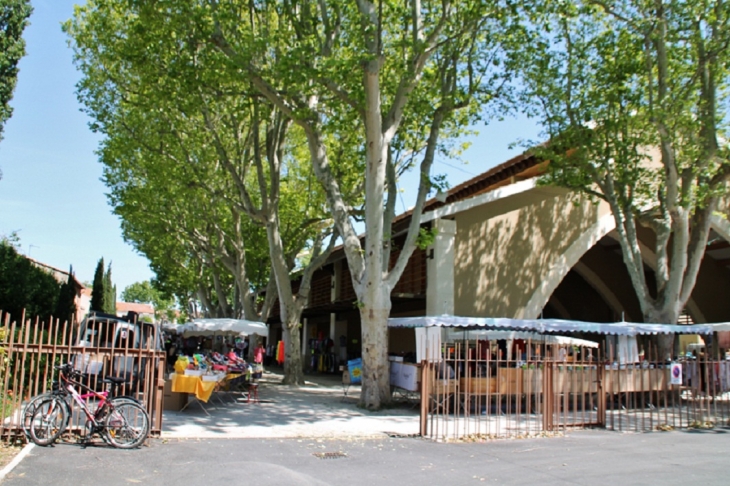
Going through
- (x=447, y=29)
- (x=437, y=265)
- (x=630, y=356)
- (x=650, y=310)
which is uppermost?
(x=447, y=29)

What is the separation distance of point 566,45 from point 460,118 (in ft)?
10.6

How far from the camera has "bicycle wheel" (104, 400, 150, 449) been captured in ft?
27.8

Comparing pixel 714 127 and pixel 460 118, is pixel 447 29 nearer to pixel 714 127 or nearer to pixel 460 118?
pixel 460 118

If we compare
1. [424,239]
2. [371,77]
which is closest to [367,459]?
[424,239]

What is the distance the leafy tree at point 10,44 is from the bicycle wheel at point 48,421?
9.18 m

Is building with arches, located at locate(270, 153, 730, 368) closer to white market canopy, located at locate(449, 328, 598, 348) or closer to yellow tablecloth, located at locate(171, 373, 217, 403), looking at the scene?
white market canopy, located at locate(449, 328, 598, 348)

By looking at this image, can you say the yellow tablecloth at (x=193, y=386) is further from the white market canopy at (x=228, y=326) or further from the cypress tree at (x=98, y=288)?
the cypress tree at (x=98, y=288)

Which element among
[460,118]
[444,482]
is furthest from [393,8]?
[444,482]

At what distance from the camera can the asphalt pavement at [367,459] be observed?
23.5 ft

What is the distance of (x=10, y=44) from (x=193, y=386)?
30.9 feet

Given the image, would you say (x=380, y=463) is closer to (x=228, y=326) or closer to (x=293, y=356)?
(x=228, y=326)

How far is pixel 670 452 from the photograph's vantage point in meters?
9.26

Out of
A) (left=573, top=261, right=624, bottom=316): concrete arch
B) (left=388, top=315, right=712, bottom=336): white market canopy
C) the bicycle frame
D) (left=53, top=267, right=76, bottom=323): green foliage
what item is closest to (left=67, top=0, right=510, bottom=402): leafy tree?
(left=388, top=315, right=712, bottom=336): white market canopy

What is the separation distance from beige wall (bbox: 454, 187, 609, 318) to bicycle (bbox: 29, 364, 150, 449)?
37.5ft
